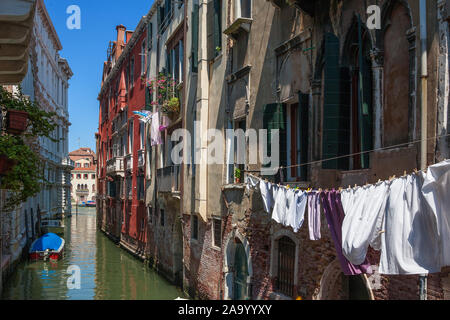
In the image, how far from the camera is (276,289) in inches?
390

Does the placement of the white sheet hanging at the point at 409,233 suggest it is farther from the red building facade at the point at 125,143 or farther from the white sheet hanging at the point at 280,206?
the red building facade at the point at 125,143

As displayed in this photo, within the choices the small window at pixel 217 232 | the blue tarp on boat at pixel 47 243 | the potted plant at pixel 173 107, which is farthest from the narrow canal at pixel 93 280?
the potted plant at pixel 173 107

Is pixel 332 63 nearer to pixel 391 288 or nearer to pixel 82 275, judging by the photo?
pixel 391 288

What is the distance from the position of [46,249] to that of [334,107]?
1800 cm

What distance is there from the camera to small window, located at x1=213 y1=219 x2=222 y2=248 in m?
13.1

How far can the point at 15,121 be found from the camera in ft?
34.6

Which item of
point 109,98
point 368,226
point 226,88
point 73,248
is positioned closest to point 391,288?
point 368,226

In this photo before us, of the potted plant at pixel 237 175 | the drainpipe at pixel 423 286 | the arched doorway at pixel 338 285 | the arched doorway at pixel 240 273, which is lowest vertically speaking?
the arched doorway at pixel 240 273

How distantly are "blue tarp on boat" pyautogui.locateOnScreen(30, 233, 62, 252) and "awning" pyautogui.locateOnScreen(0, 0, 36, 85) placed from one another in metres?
15.0

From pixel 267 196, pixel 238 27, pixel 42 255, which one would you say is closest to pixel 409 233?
pixel 267 196

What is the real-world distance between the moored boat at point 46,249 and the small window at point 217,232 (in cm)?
1162

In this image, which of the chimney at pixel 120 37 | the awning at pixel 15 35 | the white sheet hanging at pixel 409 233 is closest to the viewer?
the white sheet hanging at pixel 409 233

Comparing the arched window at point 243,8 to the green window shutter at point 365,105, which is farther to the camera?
the arched window at point 243,8

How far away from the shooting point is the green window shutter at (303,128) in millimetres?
9008
